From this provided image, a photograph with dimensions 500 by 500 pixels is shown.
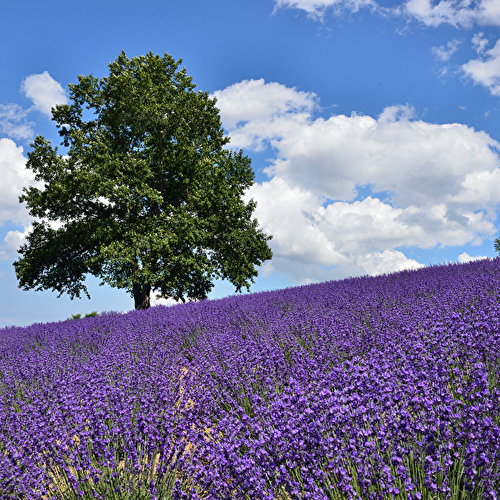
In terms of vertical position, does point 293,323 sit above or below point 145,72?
below

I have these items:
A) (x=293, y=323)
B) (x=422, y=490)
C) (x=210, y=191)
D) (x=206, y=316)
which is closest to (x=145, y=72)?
(x=210, y=191)

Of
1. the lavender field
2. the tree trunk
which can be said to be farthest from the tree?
the lavender field

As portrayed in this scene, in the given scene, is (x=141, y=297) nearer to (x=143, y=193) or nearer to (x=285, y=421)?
(x=143, y=193)

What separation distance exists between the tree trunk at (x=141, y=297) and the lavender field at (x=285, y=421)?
1067 centimetres

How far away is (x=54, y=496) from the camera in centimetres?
260

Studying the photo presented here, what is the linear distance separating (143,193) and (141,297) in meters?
4.59

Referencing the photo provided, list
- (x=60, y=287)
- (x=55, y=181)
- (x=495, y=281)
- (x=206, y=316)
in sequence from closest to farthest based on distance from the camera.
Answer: (x=495, y=281) < (x=206, y=316) < (x=55, y=181) < (x=60, y=287)

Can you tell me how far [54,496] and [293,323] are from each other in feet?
11.2

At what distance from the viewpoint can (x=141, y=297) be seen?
1591 centimetres

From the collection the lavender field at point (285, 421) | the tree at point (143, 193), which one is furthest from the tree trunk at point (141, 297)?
the lavender field at point (285, 421)

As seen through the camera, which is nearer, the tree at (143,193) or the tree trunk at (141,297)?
the tree at (143,193)

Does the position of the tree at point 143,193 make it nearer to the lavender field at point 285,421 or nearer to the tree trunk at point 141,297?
the tree trunk at point 141,297

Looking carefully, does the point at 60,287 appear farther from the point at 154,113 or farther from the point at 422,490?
the point at 422,490

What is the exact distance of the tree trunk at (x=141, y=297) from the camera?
51.8 feet
